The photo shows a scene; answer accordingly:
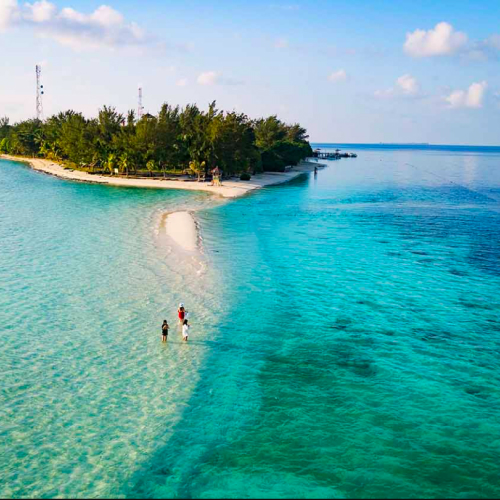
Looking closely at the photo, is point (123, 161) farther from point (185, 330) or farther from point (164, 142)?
point (185, 330)

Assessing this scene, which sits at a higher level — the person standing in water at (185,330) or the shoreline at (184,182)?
the shoreline at (184,182)

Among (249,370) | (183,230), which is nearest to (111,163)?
(183,230)

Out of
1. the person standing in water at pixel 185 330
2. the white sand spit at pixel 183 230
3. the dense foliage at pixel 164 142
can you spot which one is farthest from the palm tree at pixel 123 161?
the person standing in water at pixel 185 330

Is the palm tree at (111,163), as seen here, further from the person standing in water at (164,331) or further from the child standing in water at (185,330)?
the child standing in water at (185,330)

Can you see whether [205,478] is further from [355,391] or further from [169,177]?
[169,177]

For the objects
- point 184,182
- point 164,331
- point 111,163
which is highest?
point 111,163
